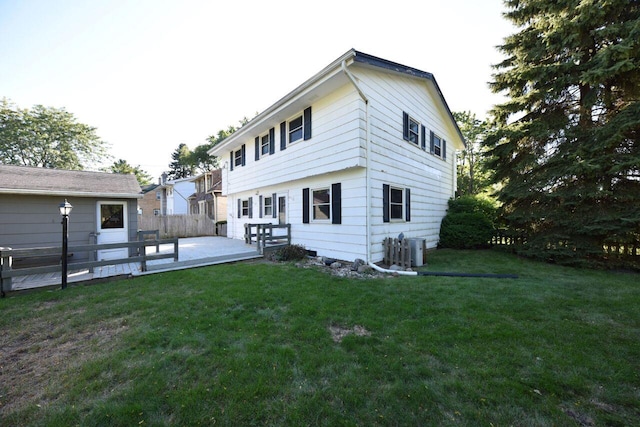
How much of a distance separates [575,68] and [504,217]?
491 centimetres

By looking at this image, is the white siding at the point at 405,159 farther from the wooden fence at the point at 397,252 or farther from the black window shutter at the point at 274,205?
the black window shutter at the point at 274,205

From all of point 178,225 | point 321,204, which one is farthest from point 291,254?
point 178,225

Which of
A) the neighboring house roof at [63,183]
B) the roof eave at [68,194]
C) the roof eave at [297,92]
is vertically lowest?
the roof eave at [68,194]

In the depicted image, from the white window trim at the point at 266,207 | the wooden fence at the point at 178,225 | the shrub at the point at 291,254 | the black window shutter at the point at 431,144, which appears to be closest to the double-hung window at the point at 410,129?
Result: the black window shutter at the point at 431,144

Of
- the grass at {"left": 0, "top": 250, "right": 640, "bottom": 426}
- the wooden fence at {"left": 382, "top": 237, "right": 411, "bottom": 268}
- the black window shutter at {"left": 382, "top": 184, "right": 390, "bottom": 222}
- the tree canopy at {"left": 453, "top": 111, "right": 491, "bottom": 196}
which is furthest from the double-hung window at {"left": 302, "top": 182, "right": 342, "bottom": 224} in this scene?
the tree canopy at {"left": 453, "top": 111, "right": 491, "bottom": 196}

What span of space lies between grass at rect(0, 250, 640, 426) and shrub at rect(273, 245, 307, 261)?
323 cm

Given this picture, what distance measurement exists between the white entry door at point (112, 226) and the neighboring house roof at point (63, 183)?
0.48 meters

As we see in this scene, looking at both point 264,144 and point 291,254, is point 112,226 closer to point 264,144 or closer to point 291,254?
point 291,254

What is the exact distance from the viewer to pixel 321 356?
2.76 metres

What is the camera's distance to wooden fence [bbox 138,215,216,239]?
16.8 meters

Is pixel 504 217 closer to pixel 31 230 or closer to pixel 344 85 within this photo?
pixel 344 85

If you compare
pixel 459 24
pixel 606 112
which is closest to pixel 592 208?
pixel 606 112

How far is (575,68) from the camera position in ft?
24.5

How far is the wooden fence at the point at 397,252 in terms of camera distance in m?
7.25
